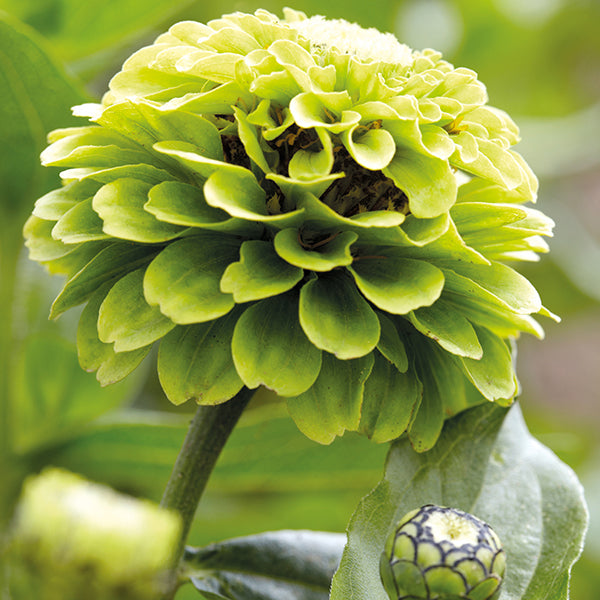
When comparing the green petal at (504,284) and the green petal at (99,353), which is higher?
the green petal at (504,284)

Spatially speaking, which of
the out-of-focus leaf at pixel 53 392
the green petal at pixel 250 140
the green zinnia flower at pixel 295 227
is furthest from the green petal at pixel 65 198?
the out-of-focus leaf at pixel 53 392

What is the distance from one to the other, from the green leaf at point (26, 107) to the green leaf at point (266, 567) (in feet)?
1.11

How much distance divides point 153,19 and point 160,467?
426 mm

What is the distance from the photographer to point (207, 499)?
93 centimetres

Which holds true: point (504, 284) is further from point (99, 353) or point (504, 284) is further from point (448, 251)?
point (99, 353)

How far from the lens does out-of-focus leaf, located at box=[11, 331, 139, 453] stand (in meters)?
0.77

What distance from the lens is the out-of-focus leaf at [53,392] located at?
769mm

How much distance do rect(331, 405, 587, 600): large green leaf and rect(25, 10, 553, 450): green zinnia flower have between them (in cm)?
3

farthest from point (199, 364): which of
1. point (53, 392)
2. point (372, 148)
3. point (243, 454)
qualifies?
point (53, 392)

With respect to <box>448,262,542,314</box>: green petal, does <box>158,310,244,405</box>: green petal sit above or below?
below

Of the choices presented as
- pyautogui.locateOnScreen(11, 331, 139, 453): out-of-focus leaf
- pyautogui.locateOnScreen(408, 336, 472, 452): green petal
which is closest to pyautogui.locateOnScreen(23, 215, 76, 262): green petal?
pyautogui.locateOnScreen(408, 336, 472, 452): green petal

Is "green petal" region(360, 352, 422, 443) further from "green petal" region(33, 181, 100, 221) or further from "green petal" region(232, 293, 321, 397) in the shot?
"green petal" region(33, 181, 100, 221)

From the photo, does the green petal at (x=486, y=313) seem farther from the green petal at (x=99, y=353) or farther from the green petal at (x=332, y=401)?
the green petal at (x=99, y=353)

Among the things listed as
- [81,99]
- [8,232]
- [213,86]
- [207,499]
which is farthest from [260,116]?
[207,499]
